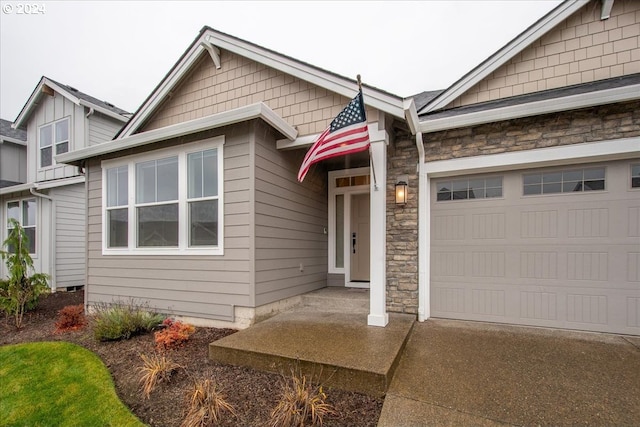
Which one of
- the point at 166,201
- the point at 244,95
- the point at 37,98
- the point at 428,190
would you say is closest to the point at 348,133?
the point at 428,190

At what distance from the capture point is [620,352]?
341 centimetres

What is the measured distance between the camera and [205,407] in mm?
2469

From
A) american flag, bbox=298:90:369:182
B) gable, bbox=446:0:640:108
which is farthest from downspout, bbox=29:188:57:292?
gable, bbox=446:0:640:108

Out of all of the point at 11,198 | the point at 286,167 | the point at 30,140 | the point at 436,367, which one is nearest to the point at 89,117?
the point at 30,140

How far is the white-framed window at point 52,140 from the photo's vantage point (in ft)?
31.5

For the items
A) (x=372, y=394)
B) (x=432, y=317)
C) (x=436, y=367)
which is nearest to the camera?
(x=372, y=394)

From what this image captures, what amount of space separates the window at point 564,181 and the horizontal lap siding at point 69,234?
11000 mm

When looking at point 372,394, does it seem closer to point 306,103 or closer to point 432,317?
point 432,317

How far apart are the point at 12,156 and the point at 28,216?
133 inches

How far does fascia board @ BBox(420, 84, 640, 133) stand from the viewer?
11.8 ft

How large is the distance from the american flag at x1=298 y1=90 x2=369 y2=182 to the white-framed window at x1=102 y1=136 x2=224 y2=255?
188 centimetres

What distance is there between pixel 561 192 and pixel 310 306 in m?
4.23

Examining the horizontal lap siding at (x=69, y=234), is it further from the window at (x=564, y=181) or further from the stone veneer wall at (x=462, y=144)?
the window at (x=564, y=181)

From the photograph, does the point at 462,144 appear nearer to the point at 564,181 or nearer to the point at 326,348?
the point at 564,181
